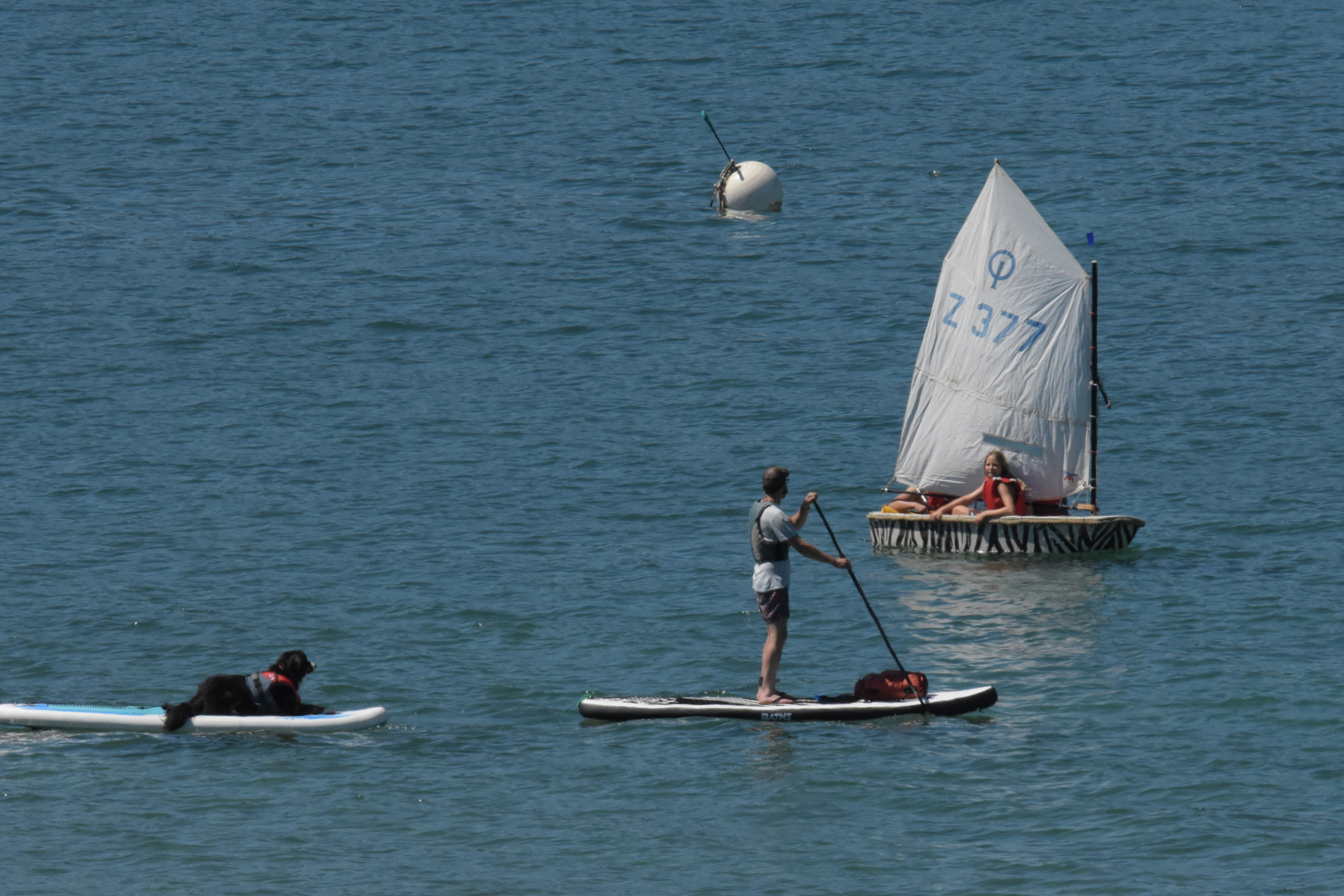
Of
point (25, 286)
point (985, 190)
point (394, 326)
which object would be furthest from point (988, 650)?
point (25, 286)

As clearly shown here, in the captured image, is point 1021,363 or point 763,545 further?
point 1021,363

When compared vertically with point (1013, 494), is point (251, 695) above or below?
below

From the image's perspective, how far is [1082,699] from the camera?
22.5 m

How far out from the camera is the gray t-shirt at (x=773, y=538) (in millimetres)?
20562

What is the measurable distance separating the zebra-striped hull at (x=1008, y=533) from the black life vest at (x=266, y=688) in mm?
11522

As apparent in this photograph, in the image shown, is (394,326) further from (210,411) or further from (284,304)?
(210,411)

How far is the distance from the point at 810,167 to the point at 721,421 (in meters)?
22.6

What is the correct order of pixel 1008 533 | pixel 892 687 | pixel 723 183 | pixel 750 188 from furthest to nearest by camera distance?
pixel 723 183 < pixel 750 188 < pixel 1008 533 < pixel 892 687

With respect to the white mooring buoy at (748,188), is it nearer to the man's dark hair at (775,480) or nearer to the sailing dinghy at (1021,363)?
the sailing dinghy at (1021,363)

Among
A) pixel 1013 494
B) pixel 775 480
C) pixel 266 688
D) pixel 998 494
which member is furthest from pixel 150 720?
pixel 1013 494

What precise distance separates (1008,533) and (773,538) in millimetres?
9645

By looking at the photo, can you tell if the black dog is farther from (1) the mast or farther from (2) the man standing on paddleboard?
(1) the mast

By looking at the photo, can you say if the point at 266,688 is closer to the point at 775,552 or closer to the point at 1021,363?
the point at 775,552

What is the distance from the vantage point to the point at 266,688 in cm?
2123
